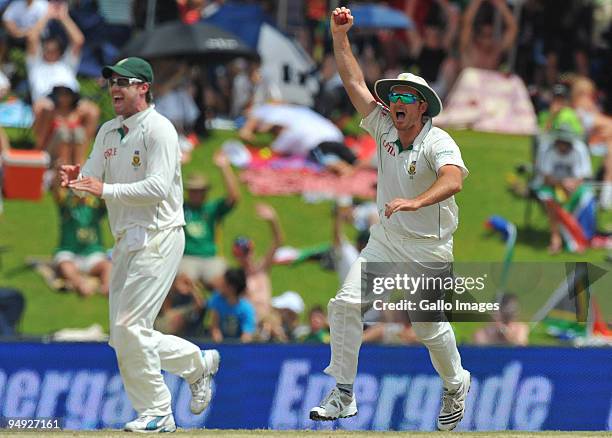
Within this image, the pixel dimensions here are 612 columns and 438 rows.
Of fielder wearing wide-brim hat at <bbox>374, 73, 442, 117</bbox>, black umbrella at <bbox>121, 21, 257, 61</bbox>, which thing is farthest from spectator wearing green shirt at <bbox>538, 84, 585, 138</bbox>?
fielder wearing wide-brim hat at <bbox>374, 73, 442, 117</bbox>

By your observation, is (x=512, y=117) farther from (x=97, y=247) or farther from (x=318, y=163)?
(x=97, y=247)

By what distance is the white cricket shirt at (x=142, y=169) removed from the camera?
9.28m

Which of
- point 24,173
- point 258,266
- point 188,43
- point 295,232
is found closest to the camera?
point 258,266

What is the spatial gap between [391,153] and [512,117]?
9829 millimetres

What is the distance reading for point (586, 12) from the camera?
19.8 m

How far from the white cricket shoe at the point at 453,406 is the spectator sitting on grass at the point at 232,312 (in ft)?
10.9

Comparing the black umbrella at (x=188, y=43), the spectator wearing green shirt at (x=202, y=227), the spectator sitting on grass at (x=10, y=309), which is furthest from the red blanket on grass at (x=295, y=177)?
the spectator sitting on grass at (x=10, y=309)

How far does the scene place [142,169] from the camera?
9414 millimetres

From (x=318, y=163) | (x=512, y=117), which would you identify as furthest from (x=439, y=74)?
(x=318, y=163)

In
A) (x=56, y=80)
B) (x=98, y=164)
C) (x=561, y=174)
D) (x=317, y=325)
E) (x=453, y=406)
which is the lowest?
(x=317, y=325)

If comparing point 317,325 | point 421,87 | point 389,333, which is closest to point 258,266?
point 317,325

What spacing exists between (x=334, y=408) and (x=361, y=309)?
59 cm

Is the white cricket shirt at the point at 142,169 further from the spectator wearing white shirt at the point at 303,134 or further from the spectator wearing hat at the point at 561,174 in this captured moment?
the spectator wearing hat at the point at 561,174

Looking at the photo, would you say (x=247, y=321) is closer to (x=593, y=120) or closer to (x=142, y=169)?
(x=142, y=169)
